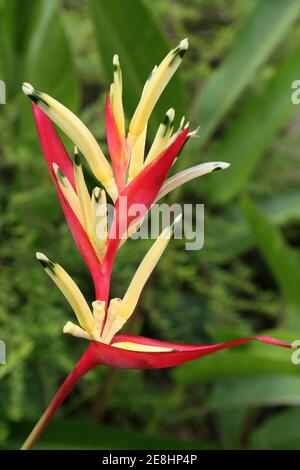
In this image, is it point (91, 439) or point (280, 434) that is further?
point (280, 434)

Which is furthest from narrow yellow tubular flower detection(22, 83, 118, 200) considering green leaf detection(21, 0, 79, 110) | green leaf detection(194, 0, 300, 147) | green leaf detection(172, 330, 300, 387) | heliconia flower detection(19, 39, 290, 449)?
green leaf detection(194, 0, 300, 147)

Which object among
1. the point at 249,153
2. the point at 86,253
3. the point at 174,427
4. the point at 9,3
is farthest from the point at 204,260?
the point at 86,253

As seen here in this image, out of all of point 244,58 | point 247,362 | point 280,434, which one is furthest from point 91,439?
point 244,58

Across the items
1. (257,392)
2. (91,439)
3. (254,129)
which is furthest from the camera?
(254,129)

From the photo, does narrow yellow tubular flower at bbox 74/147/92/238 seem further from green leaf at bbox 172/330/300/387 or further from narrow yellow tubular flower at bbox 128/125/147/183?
green leaf at bbox 172/330/300/387

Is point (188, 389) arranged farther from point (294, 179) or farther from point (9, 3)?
point (9, 3)

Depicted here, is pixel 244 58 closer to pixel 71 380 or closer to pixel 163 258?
pixel 163 258
